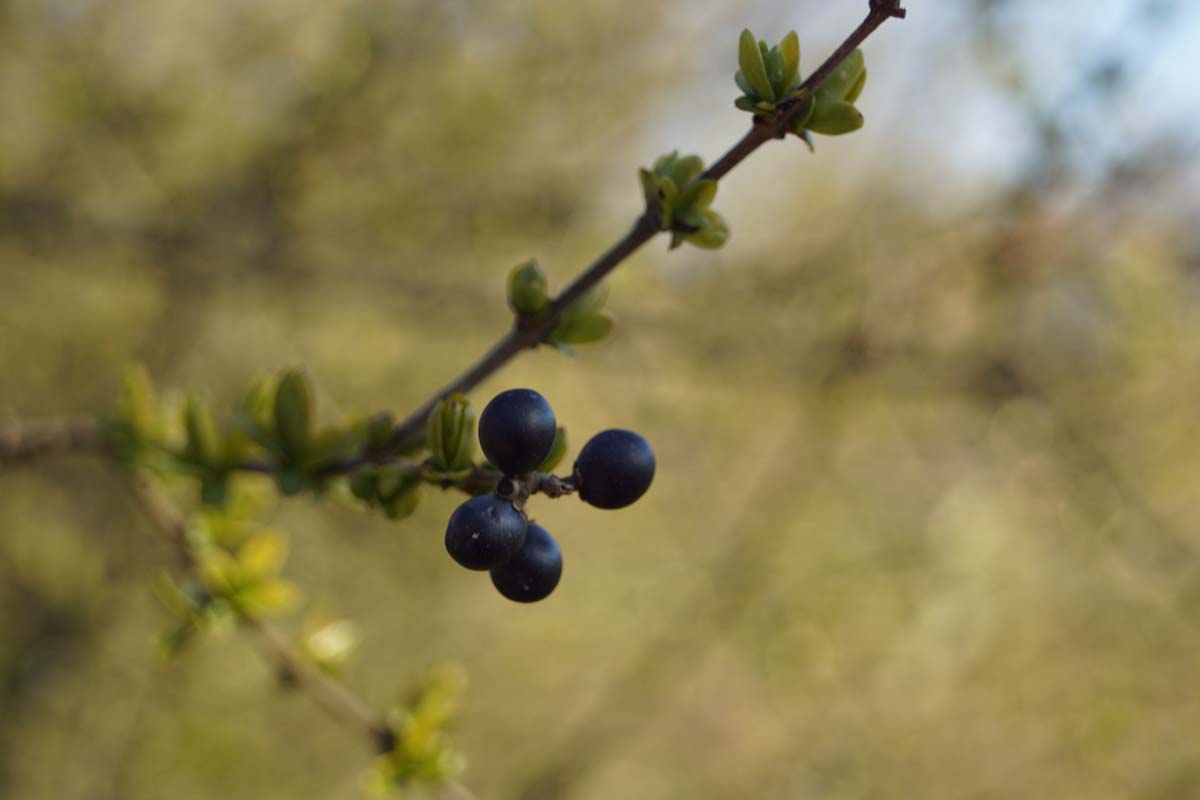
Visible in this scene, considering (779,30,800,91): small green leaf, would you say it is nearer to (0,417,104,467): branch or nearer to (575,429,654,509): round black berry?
(575,429,654,509): round black berry

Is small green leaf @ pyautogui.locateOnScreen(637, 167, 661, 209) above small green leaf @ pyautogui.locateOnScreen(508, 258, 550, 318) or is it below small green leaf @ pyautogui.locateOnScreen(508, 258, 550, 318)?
above

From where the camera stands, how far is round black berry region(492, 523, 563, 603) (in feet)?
2.84

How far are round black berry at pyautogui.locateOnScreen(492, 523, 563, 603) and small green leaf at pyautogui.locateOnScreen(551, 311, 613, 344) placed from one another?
1.16ft

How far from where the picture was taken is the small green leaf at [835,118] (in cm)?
95

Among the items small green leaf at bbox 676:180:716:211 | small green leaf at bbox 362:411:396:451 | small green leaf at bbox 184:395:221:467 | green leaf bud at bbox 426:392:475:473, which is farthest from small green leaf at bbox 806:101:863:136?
small green leaf at bbox 184:395:221:467

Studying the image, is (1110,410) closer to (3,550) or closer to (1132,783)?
(1132,783)

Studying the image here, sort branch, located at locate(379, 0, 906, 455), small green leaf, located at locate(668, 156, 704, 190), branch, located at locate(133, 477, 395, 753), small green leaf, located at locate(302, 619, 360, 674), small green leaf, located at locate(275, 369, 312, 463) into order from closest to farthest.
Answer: branch, located at locate(379, 0, 906, 455), small green leaf, located at locate(668, 156, 704, 190), small green leaf, located at locate(275, 369, 312, 463), branch, located at locate(133, 477, 395, 753), small green leaf, located at locate(302, 619, 360, 674)

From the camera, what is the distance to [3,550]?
4.13 metres

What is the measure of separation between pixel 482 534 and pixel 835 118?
536 millimetres

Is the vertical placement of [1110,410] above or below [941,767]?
above

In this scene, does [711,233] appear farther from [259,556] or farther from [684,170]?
[259,556]

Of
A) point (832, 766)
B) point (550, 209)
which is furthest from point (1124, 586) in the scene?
point (550, 209)

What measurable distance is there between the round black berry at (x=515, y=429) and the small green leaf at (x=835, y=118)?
0.40 m

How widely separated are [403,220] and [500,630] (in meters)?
2.90
